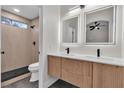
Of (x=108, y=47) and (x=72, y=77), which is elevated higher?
(x=108, y=47)

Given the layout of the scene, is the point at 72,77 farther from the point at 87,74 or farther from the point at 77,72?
the point at 87,74

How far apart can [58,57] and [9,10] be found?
2.08 m

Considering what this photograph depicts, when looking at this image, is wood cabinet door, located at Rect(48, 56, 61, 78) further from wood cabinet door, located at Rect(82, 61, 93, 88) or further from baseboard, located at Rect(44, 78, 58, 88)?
wood cabinet door, located at Rect(82, 61, 93, 88)

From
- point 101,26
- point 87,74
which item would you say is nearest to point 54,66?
point 87,74

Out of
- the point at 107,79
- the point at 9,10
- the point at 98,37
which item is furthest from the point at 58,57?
the point at 9,10

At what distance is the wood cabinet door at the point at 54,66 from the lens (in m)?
1.92

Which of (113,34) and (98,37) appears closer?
(113,34)

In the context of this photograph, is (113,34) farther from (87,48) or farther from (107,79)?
(107,79)

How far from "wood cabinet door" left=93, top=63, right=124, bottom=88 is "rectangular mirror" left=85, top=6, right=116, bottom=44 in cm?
56

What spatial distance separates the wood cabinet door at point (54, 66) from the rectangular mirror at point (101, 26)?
70 cm

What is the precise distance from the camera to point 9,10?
285cm

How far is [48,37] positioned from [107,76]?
143 centimetres

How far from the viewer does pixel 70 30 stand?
229 cm

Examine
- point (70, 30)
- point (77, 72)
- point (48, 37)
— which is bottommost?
point (77, 72)
